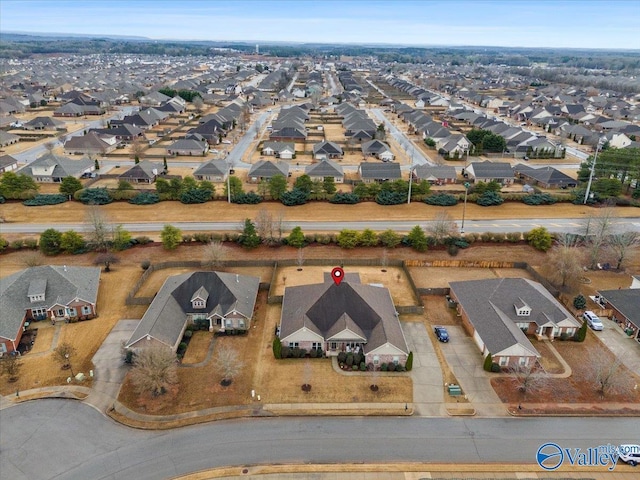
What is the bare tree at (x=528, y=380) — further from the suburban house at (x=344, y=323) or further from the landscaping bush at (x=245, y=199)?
the landscaping bush at (x=245, y=199)

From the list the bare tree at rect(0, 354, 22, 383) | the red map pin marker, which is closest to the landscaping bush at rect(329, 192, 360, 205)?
the red map pin marker

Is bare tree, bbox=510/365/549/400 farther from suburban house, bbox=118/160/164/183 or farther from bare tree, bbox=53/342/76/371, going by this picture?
suburban house, bbox=118/160/164/183

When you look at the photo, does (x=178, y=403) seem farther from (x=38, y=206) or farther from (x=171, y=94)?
(x=171, y=94)

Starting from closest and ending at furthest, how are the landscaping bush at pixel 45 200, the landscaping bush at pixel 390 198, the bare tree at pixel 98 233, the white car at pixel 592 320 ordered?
the white car at pixel 592 320 < the bare tree at pixel 98 233 < the landscaping bush at pixel 45 200 < the landscaping bush at pixel 390 198

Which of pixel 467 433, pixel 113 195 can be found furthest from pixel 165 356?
pixel 113 195

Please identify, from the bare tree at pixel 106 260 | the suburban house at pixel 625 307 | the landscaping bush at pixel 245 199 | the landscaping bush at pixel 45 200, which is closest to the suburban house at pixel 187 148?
the landscaping bush at pixel 45 200

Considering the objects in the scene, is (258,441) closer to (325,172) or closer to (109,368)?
(109,368)
